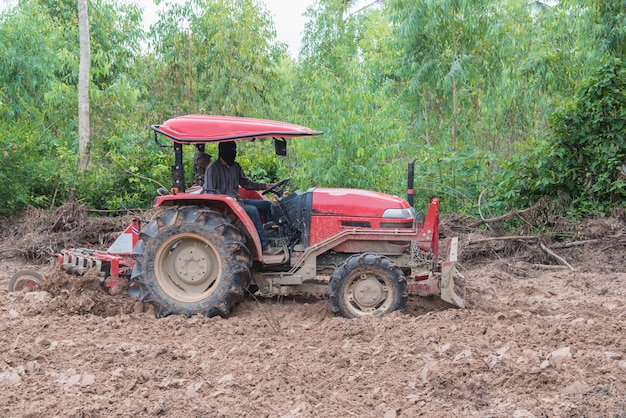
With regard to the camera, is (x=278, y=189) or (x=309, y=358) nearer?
(x=309, y=358)

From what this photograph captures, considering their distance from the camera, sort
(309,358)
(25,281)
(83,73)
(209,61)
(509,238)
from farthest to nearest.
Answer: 1. (209,61)
2. (83,73)
3. (509,238)
4. (25,281)
5. (309,358)

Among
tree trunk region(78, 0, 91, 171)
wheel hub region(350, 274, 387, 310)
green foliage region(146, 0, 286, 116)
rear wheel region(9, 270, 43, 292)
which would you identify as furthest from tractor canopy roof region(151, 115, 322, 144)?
green foliage region(146, 0, 286, 116)

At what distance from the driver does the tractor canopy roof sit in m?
0.33

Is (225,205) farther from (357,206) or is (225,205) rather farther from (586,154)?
(586,154)

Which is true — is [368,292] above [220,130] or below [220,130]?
below

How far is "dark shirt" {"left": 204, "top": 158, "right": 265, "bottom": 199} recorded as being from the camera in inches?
282

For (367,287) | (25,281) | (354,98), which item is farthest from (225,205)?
(354,98)

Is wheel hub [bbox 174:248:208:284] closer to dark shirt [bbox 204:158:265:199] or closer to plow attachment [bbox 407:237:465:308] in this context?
dark shirt [bbox 204:158:265:199]

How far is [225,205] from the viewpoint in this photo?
7203 millimetres

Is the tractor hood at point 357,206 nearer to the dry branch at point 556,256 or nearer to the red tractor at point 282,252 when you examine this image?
the red tractor at point 282,252

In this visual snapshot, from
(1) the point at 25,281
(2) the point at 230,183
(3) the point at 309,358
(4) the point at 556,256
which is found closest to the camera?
(3) the point at 309,358

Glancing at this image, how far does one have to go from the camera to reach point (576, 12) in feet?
50.3

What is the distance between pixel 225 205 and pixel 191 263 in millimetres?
673

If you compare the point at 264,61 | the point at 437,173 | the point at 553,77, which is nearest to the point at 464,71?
the point at 553,77
